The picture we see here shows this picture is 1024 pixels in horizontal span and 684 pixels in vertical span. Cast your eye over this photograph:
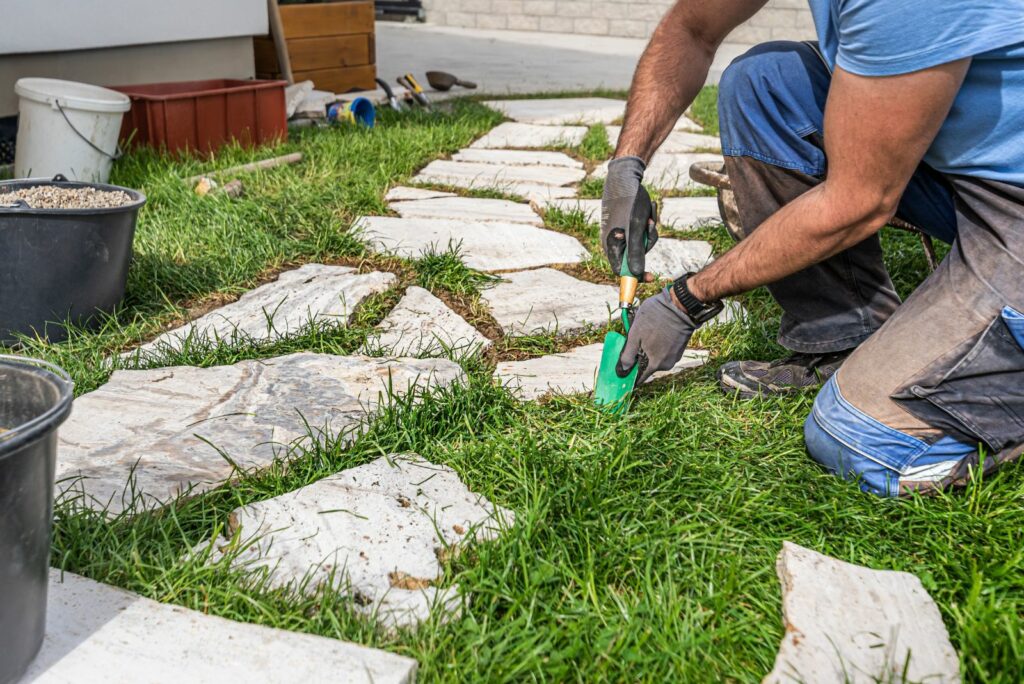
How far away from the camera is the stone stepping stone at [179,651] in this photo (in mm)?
1312

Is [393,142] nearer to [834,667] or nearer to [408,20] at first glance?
[834,667]

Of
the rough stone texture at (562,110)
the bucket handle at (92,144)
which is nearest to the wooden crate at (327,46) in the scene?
the rough stone texture at (562,110)

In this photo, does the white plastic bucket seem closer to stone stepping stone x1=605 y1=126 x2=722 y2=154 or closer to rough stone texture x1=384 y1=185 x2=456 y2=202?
rough stone texture x1=384 y1=185 x2=456 y2=202

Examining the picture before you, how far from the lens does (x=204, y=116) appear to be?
443 centimetres

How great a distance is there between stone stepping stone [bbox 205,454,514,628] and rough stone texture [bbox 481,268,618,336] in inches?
38.1

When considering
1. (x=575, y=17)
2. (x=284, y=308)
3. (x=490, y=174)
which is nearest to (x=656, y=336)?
(x=284, y=308)

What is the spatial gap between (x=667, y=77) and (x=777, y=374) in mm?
779

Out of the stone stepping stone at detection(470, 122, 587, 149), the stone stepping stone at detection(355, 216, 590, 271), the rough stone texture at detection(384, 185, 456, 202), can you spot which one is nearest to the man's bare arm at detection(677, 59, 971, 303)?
the stone stepping stone at detection(355, 216, 590, 271)

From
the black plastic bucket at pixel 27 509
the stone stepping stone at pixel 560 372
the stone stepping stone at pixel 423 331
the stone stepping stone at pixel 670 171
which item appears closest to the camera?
the black plastic bucket at pixel 27 509

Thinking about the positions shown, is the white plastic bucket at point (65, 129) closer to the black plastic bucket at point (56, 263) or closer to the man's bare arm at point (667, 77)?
the black plastic bucket at point (56, 263)

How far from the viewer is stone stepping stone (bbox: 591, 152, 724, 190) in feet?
14.3

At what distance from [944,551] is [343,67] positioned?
555cm

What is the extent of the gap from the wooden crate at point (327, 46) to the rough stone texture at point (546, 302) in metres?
3.50

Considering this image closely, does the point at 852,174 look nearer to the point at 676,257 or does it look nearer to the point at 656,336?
the point at 656,336
